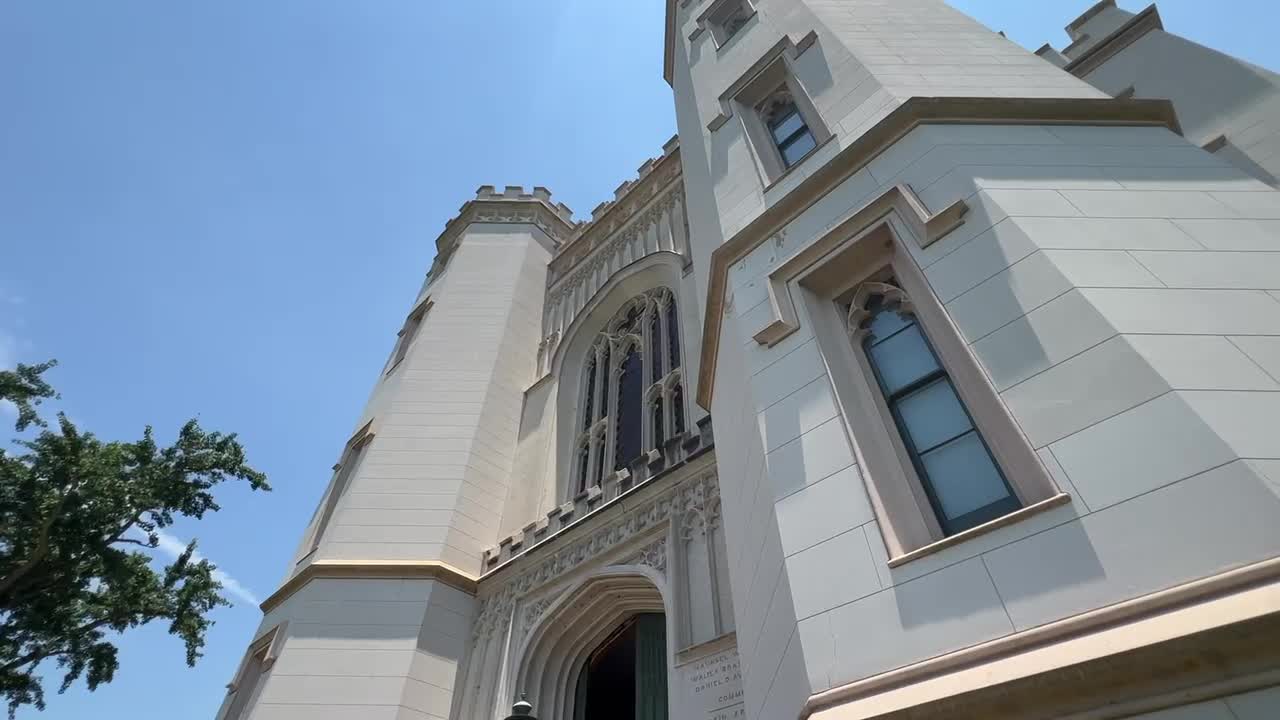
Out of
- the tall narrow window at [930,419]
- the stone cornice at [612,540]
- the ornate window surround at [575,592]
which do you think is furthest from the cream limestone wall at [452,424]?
the tall narrow window at [930,419]

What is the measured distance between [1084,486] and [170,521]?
1468 centimetres

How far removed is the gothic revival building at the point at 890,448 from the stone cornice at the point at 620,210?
3350 millimetres

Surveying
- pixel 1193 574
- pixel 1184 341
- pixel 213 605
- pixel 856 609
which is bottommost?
pixel 1193 574

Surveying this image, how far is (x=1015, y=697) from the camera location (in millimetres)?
2631

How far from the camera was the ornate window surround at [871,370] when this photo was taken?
344 centimetres

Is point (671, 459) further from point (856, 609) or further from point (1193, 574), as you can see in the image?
point (1193, 574)

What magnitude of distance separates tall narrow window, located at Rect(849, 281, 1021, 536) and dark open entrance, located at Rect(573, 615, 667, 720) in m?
5.25

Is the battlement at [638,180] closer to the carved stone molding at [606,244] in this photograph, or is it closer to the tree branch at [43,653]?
the carved stone molding at [606,244]

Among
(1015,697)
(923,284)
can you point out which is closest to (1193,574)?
(1015,697)

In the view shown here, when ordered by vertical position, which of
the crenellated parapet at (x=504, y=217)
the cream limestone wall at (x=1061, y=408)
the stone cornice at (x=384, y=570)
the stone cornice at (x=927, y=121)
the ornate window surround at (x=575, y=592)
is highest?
the crenellated parapet at (x=504, y=217)

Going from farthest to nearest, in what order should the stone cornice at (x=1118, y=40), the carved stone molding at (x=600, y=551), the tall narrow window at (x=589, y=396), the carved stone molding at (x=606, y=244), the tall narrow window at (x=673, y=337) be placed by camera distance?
the carved stone molding at (x=606, y=244) < the tall narrow window at (x=589, y=396) < the tall narrow window at (x=673, y=337) < the stone cornice at (x=1118, y=40) < the carved stone molding at (x=600, y=551)

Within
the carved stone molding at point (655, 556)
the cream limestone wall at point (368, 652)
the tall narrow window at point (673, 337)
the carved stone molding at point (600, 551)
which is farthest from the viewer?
the tall narrow window at point (673, 337)

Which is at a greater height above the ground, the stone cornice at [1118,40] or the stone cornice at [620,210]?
the stone cornice at [620,210]

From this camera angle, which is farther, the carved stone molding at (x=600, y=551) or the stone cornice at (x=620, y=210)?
the stone cornice at (x=620, y=210)
